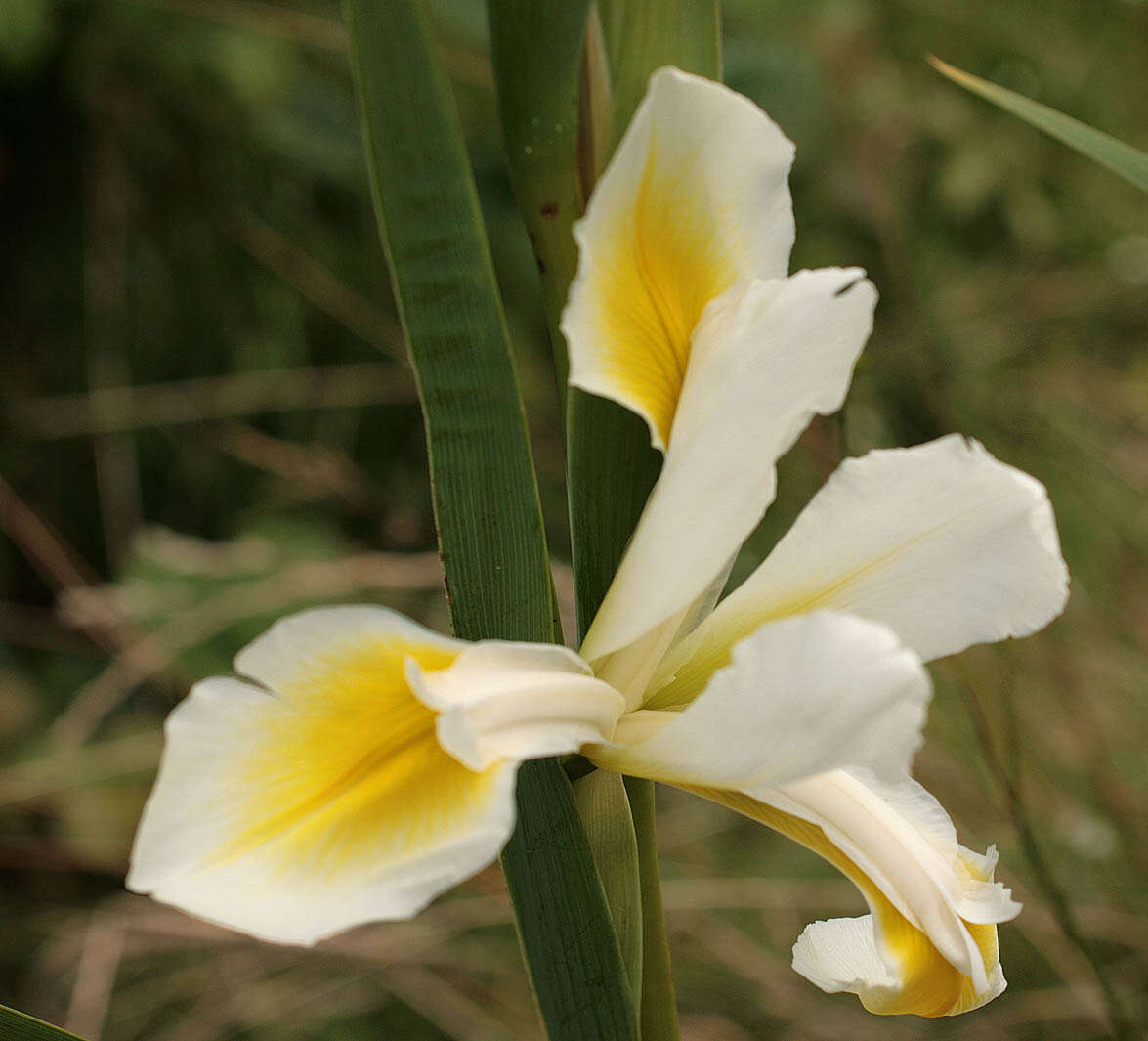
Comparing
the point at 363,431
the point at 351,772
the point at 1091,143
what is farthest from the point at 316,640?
the point at 363,431

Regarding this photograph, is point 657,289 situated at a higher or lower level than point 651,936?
higher

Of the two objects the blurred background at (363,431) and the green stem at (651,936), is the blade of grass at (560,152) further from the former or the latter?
the blurred background at (363,431)

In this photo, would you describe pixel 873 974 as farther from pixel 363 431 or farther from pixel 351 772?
pixel 363 431

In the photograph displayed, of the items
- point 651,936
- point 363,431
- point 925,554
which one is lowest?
point 363,431

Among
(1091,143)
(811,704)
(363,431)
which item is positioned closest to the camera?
(811,704)

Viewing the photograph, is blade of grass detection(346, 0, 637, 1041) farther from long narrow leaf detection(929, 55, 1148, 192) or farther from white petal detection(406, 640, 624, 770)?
long narrow leaf detection(929, 55, 1148, 192)

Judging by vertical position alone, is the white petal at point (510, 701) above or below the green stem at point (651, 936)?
above

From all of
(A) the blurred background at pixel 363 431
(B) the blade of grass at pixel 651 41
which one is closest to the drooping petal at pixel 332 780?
(B) the blade of grass at pixel 651 41
